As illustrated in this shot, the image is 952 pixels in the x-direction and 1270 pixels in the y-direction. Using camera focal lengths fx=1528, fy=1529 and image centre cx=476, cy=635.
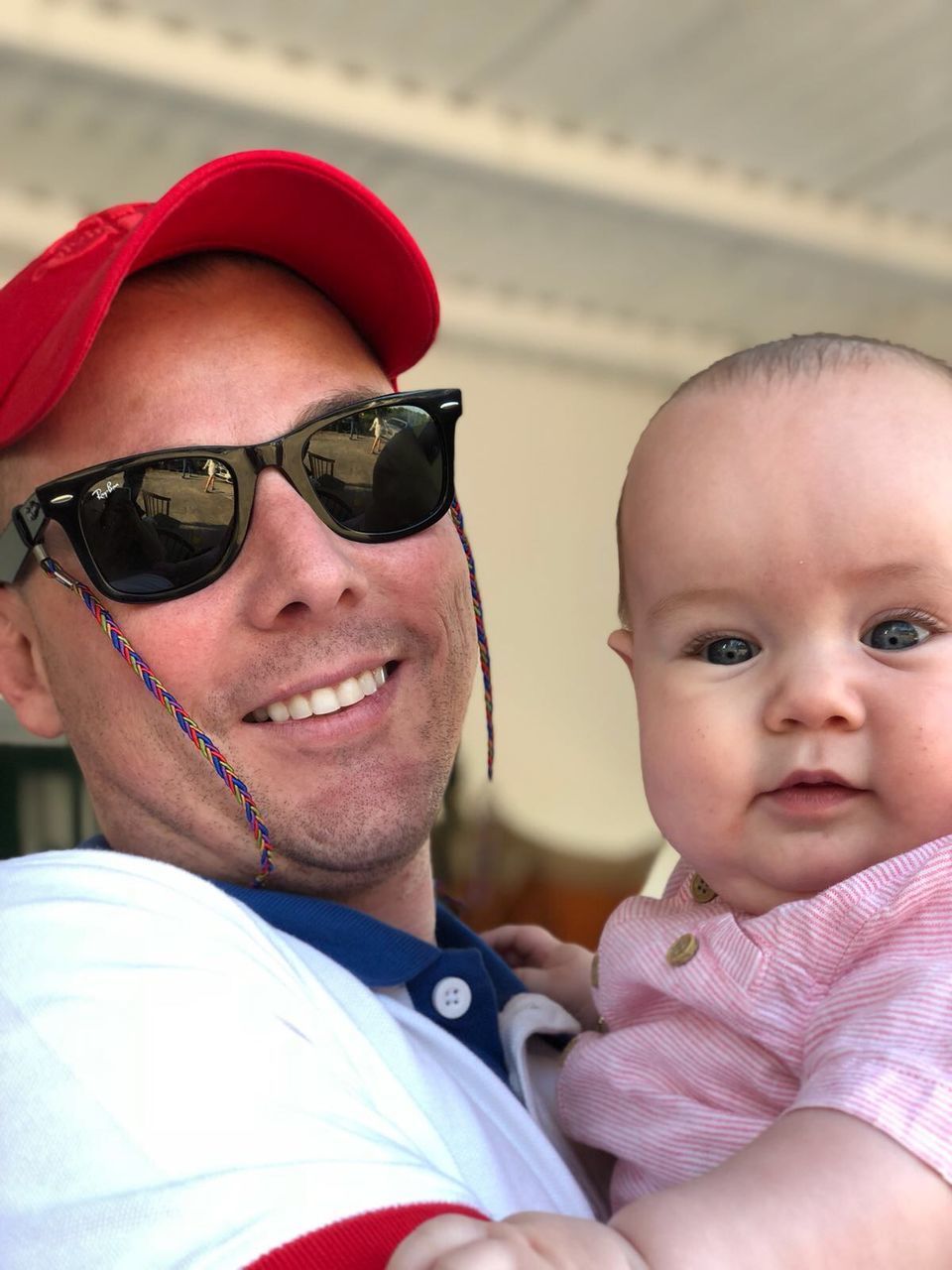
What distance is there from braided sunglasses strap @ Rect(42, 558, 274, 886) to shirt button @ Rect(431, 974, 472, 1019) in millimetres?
278

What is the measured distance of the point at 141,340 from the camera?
1.87 meters

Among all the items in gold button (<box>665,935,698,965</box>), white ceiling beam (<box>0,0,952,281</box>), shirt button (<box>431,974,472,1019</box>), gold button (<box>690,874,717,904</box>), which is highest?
white ceiling beam (<box>0,0,952,281</box>)

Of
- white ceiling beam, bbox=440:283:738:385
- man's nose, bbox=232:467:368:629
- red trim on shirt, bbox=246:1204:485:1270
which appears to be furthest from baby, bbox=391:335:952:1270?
white ceiling beam, bbox=440:283:738:385

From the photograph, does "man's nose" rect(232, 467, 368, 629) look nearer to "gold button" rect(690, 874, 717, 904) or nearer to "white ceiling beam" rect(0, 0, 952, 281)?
"gold button" rect(690, 874, 717, 904)

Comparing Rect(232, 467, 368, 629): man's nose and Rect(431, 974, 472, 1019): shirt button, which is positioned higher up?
Rect(232, 467, 368, 629): man's nose

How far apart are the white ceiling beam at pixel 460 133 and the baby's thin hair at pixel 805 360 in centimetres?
397

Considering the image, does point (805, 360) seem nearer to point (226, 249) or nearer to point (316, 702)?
point (316, 702)

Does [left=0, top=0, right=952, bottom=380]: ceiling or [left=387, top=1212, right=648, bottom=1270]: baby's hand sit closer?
[left=387, top=1212, right=648, bottom=1270]: baby's hand

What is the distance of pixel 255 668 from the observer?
1814mm

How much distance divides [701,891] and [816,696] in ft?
0.97

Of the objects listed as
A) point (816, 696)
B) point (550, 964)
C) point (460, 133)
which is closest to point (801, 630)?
point (816, 696)

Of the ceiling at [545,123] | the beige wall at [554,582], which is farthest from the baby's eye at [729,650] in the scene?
the beige wall at [554,582]

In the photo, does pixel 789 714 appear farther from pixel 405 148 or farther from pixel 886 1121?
pixel 405 148

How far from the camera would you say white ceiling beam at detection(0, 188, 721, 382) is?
8016 mm
